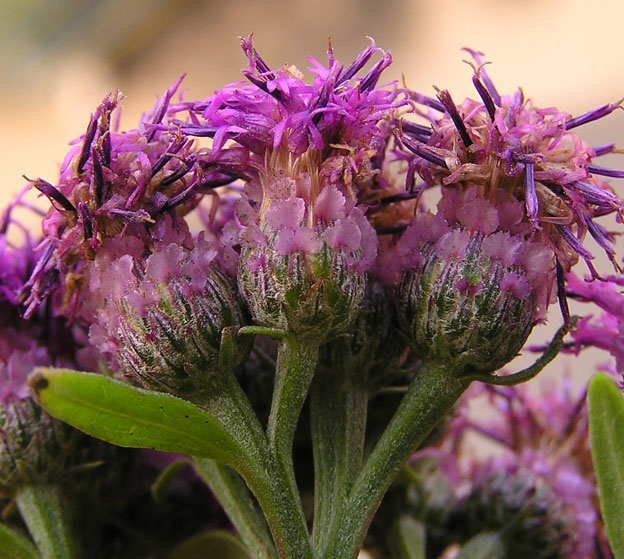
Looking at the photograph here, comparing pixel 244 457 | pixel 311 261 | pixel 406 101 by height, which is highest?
pixel 406 101

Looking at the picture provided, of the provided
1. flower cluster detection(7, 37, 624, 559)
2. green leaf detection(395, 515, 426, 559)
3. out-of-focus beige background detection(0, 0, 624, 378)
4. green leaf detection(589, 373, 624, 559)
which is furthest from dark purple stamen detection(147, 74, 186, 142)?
out-of-focus beige background detection(0, 0, 624, 378)

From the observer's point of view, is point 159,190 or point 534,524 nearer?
point 159,190

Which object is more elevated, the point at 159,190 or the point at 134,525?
the point at 159,190

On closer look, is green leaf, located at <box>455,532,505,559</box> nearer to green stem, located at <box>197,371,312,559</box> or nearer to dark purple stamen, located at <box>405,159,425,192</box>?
green stem, located at <box>197,371,312,559</box>

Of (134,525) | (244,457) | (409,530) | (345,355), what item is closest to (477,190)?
(345,355)

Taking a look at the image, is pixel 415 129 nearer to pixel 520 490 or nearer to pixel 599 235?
pixel 599 235

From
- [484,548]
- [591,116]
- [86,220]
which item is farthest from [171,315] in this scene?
[484,548]

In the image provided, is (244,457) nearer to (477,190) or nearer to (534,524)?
(477,190)
